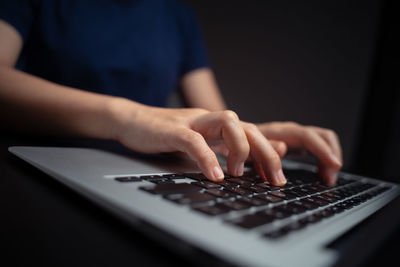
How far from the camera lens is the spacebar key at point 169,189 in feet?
0.84

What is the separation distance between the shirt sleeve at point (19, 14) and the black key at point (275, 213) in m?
0.88

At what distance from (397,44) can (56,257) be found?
61.4 inches

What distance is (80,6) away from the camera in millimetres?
857

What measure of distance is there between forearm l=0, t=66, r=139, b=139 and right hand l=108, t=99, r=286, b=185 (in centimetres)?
4

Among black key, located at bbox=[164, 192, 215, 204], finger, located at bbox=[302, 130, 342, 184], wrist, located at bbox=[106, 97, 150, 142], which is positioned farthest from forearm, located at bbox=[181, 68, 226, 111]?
black key, located at bbox=[164, 192, 215, 204]

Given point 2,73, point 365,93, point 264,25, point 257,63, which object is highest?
point 264,25

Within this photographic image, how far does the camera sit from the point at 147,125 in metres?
0.48

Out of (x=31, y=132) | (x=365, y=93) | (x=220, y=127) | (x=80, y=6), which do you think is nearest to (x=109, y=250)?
(x=220, y=127)

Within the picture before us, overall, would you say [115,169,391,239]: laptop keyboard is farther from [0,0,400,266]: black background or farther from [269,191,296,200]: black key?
[0,0,400,266]: black background

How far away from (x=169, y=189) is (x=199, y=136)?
16 cm

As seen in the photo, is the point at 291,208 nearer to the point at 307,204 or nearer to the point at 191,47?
the point at 307,204

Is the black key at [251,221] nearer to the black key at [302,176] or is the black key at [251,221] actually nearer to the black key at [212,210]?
the black key at [212,210]

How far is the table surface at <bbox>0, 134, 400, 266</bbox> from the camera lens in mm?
187

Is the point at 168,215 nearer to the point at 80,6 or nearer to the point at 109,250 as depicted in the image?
the point at 109,250
